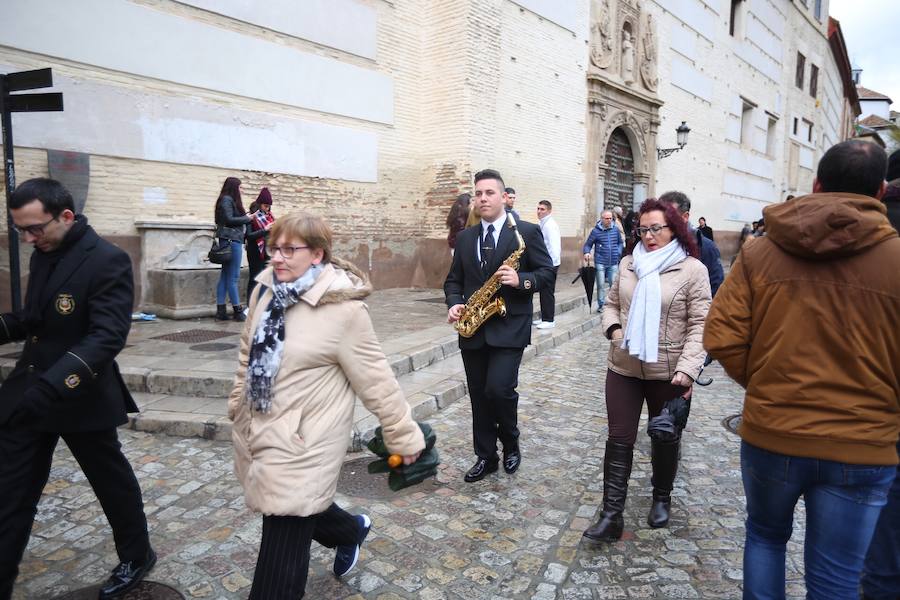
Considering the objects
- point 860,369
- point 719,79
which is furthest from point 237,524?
point 719,79

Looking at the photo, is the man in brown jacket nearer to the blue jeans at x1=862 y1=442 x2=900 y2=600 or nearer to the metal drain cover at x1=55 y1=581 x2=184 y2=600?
the blue jeans at x1=862 y1=442 x2=900 y2=600

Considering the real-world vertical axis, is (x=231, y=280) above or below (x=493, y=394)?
above

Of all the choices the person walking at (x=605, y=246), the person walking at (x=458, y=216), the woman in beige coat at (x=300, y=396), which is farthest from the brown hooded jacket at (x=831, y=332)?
the person walking at (x=605, y=246)

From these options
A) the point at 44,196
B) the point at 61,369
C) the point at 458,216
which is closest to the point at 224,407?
the point at 61,369

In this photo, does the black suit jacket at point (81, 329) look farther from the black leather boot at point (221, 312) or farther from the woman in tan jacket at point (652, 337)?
the black leather boot at point (221, 312)

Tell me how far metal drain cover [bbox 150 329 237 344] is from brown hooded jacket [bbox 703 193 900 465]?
22.4ft

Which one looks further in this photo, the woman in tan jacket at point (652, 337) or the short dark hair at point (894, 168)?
the woman in tan jacket at point (652, 337)

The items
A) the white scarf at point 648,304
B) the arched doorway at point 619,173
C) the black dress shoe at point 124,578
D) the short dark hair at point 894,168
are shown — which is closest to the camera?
the black dress shoe at point 124,578

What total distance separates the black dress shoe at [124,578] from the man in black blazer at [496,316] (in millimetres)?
2080

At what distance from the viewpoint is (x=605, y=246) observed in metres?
10.8

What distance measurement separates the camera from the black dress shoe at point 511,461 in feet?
15.1

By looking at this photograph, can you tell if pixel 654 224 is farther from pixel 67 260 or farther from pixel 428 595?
pixel 67 260

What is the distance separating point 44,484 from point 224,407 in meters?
2.73

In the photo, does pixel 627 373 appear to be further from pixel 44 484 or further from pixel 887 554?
pixel 44 484
